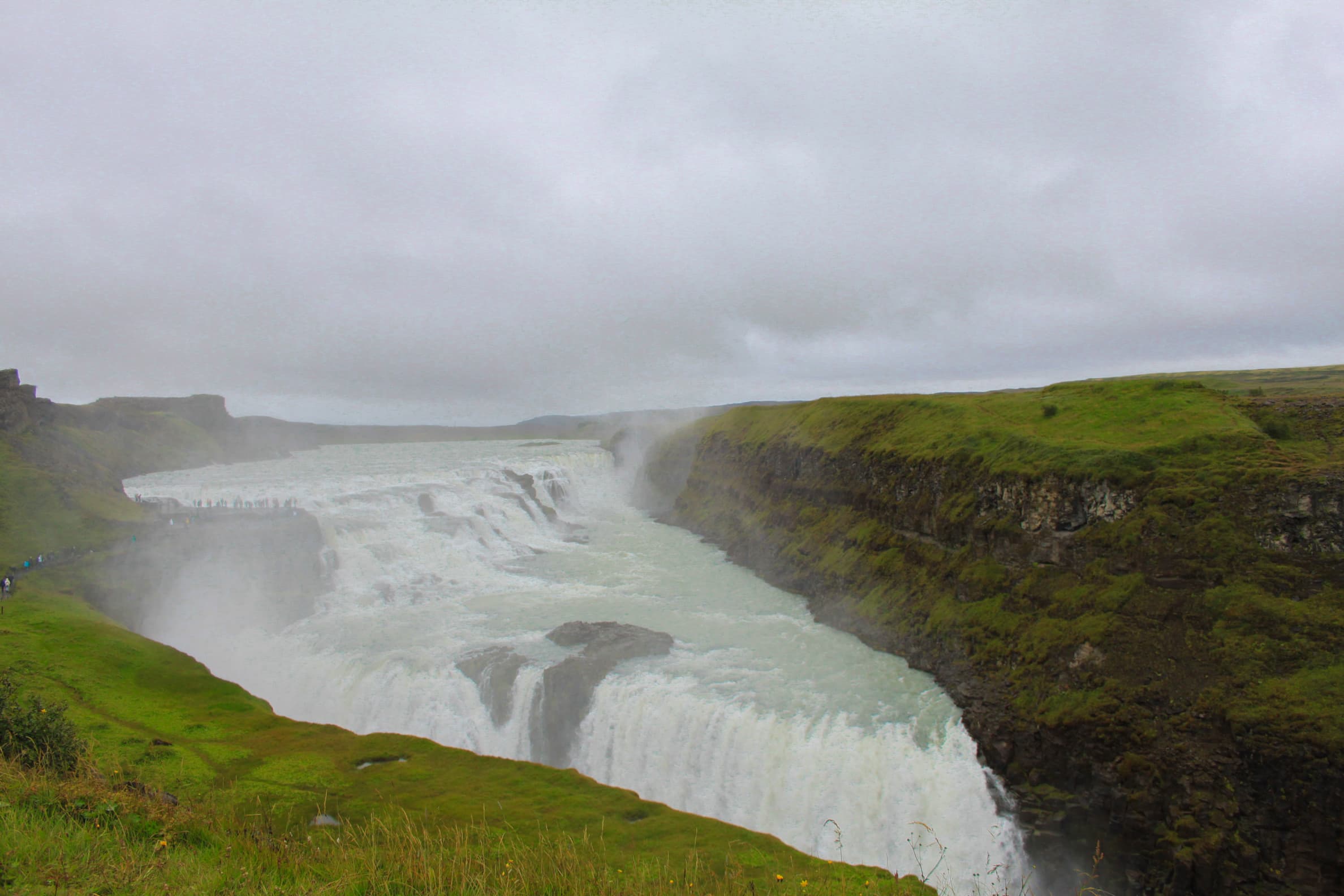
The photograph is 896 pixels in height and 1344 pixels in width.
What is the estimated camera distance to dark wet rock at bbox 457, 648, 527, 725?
20266mm

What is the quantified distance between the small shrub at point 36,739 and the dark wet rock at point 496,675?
1168 cm

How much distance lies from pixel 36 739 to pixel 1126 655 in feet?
70.7

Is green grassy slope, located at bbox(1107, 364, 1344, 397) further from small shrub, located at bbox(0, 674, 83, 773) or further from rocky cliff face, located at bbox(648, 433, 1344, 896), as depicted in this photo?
small shrub, located at bbox(0, 674, 83, 773)

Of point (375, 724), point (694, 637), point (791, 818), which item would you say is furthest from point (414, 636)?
point (791, 818)

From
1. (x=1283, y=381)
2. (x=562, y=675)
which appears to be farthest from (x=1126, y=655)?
(x=1283, y=381)

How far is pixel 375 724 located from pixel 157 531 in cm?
1883

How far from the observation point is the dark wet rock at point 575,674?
19578mm

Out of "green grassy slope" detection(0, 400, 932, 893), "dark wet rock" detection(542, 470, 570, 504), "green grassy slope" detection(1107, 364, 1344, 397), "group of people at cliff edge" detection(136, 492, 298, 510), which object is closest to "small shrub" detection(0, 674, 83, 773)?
"green grassy slope" detection(0, 400, 932, 893)

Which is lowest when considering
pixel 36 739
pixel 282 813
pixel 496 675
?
pixel 496 675

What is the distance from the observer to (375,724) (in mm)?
20391

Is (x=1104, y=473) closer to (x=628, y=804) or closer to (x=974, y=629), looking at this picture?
(x=974, y=629)

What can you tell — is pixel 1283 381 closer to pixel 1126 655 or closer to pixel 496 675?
pixel 1126 655

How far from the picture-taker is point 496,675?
69.8 ft

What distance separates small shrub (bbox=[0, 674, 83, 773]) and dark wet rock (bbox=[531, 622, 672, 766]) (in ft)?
39.3
